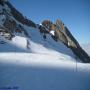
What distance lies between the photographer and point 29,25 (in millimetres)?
100688

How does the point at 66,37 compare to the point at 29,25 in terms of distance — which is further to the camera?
the point at 66,37

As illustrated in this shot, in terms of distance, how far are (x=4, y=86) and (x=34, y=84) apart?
14.4 feet

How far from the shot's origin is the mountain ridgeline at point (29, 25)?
86.3m

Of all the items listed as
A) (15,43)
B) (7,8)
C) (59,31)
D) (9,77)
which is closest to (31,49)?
(15,43)

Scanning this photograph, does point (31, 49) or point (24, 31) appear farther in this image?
point (24, 31)

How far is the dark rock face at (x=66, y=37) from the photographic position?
333ft

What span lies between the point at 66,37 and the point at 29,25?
66.0 feet

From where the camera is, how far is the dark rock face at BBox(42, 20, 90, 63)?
101500 millimetres

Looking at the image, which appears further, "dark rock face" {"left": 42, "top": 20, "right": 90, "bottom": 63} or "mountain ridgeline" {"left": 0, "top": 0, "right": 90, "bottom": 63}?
"dark rock face" {"left": 42, "top": 20, "right": 90, "bottom": 63}

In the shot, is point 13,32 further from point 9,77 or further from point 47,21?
point 9,77

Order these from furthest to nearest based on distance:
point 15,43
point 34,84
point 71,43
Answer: point 71,43, point 15,43, point 34,84

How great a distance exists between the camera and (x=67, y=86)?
3122 centimetres

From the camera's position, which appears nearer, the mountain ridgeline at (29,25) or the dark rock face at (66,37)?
the mountain ridgeline at (29,25)

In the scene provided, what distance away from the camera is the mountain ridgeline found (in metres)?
Result: 86.3
